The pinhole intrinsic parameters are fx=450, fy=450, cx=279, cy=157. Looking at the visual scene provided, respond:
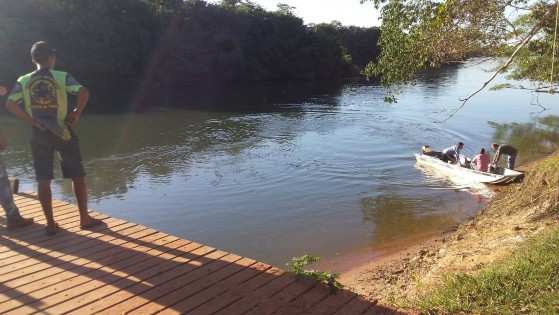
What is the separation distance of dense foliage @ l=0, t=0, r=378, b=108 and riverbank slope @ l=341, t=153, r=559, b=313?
106 feet

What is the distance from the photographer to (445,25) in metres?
8.46

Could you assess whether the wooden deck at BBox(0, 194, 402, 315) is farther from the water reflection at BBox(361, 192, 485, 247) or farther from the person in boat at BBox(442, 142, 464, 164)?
the person in boat at BBox(442, 142, 464, 164)

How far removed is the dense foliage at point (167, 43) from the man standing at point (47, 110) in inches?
1248

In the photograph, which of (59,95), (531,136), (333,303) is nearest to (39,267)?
(59,95)

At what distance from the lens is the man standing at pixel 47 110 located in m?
4.73

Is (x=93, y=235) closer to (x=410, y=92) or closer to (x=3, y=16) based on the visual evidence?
(x=3, y=16)

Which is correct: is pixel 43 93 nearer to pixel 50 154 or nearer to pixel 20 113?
pixel 20 113

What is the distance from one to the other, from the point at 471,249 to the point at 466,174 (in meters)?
7.31

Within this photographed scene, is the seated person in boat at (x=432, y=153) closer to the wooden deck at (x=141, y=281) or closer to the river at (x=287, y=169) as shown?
the river at (x=287, y=169)

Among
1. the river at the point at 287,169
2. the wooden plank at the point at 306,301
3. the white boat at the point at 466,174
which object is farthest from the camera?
the white boat at the point at 466,174

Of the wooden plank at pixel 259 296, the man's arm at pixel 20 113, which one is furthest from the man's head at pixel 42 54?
the wooden plank at pixel 259 296

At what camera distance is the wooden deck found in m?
3.85

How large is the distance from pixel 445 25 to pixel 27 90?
7099mm

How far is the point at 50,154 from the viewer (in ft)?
16.3
